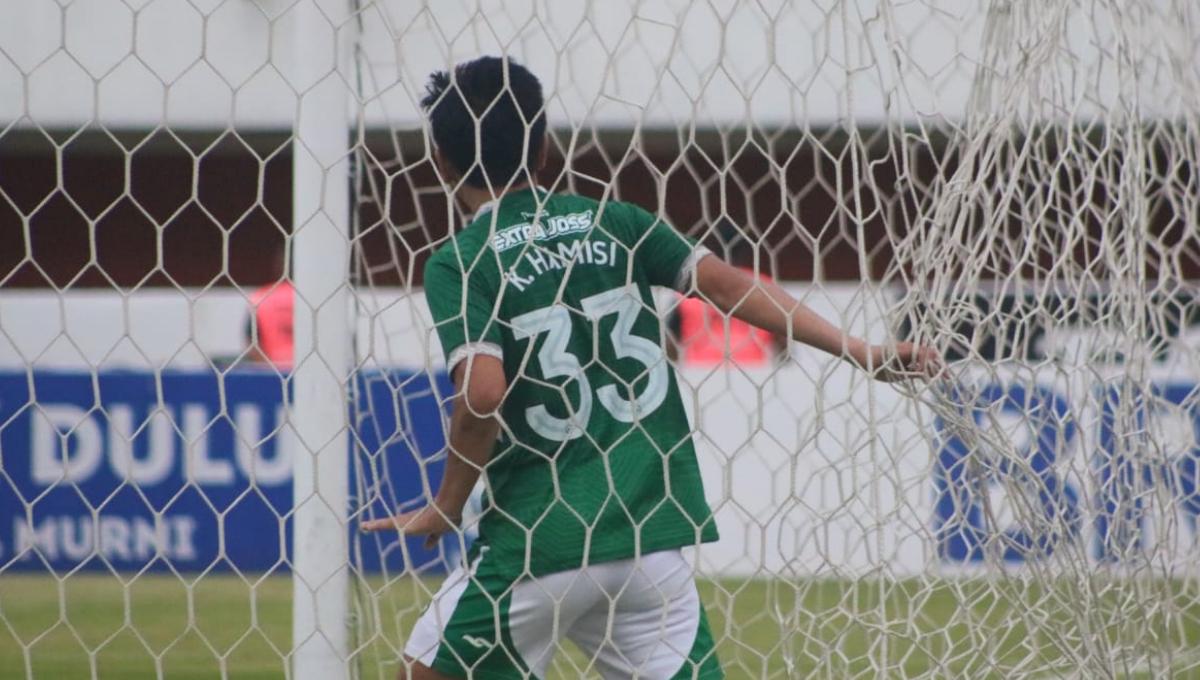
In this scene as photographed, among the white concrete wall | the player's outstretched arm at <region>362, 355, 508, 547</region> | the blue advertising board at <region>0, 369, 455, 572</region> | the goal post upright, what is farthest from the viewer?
the white concrete wall

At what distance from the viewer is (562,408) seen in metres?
2.27

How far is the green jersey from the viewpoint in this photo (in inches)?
88.6

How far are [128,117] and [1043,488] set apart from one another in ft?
28.5

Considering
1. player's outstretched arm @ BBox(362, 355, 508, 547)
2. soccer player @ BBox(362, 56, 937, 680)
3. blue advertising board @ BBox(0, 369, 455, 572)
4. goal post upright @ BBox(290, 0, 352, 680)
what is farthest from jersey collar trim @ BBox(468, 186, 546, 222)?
blue advertising board @ BBox(0, 369, 455, 572)

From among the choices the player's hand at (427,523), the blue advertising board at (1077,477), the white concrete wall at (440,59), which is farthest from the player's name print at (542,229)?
the white concrete wall at (440,59)

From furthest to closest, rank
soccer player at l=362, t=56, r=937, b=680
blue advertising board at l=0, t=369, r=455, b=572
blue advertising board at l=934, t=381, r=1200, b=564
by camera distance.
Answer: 1. blue advertising board at l=0, t=369, r=455, b=572
2. blue advertising board at l=934, t=381, r=1200, b=564
3. soccer player at l=362, t=56, r=937, b=680

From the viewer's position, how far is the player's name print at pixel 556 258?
225cm

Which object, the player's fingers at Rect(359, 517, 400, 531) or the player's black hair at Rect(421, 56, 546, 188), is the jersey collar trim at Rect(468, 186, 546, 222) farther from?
the player's fingers at Rect(359, 517, 400, 531)

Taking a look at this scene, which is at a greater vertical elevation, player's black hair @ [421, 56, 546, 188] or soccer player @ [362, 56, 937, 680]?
player's black hair @ [421, 56, 546, 188]

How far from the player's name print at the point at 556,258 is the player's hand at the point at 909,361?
0.44 meters

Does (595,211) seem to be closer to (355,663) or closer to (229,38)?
(355,663)

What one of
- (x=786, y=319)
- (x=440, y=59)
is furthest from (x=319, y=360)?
(x=440, y=59)

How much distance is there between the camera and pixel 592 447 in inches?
89.4

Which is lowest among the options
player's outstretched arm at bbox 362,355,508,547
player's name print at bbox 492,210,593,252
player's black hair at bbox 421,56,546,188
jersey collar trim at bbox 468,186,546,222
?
player's outstretched arm at bbox 362,355,508,547
